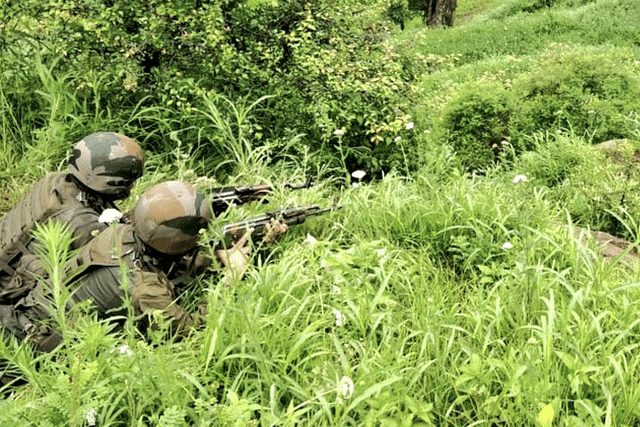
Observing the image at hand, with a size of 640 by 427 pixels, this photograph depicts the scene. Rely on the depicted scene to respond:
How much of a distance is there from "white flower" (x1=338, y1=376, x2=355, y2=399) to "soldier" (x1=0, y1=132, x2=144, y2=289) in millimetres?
1923

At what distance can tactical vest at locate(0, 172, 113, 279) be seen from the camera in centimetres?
344

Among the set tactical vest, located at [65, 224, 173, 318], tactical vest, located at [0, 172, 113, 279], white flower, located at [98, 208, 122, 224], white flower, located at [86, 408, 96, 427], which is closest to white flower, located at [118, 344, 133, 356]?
white flower, located at [86, 408, 96, 427]

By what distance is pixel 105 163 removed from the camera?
3.55 metres

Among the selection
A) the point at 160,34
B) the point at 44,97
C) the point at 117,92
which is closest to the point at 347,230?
the point at 160,34

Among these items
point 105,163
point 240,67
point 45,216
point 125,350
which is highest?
point 240,67

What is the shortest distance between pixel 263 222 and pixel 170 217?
65 centimetres

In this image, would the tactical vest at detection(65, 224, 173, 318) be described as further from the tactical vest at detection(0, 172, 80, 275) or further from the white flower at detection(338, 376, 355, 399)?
the white flower at detection(338, 376, 355, 399)

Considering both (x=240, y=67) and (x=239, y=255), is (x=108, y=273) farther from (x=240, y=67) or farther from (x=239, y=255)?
(x=240, y=67)

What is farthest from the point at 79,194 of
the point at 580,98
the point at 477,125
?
the point at 580,98

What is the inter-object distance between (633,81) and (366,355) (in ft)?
17.1

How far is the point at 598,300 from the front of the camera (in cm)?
280

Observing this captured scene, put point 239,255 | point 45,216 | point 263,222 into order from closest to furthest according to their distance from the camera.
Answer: point 239,255 → point 263,222 → point 45,216

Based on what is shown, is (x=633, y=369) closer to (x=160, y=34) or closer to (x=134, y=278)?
(x=134, y=278)

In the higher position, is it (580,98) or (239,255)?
(239,255)
